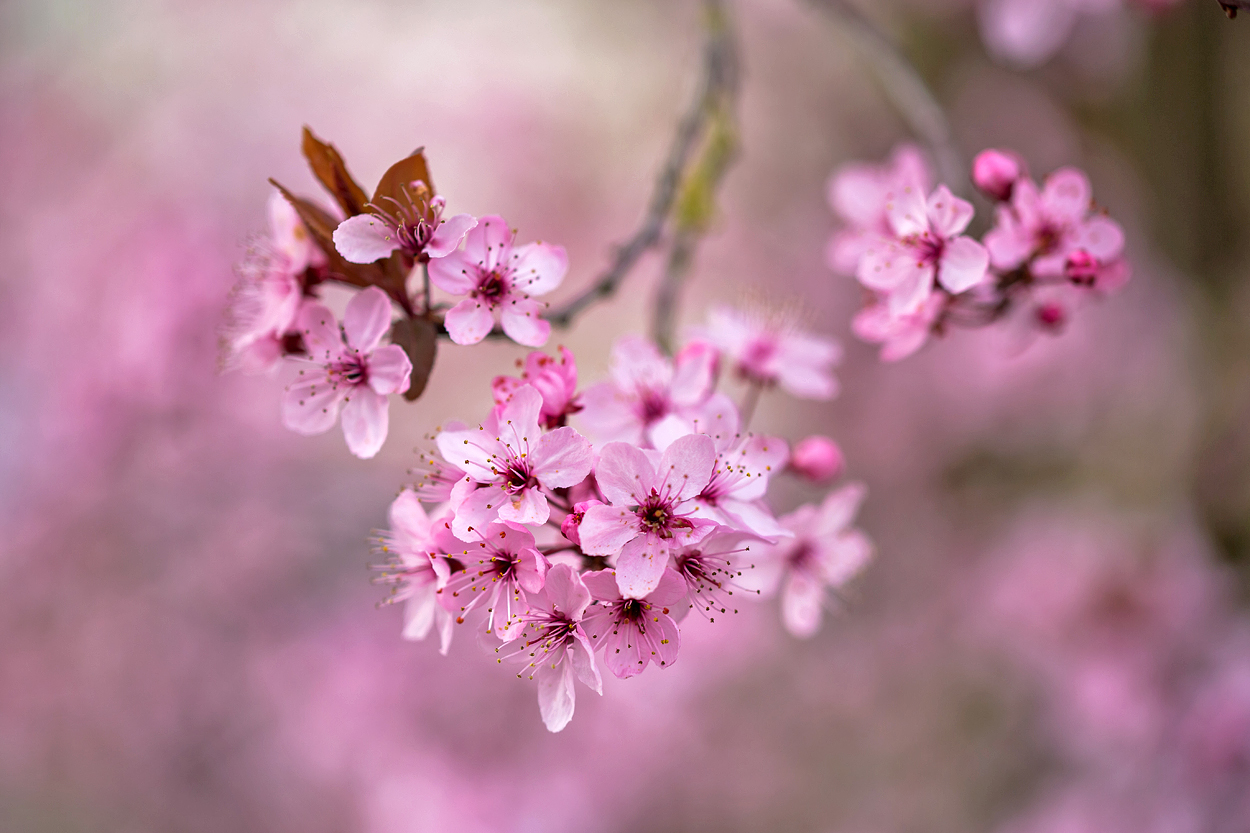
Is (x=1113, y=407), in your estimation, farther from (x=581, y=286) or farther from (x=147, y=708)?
(x=147, y=708)

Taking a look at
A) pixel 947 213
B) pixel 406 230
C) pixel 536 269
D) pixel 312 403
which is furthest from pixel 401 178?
pixel 947 213

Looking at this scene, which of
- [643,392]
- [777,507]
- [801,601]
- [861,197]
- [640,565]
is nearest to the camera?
[640,565]

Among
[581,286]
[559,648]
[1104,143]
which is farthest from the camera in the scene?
[581,286]

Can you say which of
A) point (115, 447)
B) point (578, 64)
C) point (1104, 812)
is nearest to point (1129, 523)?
point (1104, 812)

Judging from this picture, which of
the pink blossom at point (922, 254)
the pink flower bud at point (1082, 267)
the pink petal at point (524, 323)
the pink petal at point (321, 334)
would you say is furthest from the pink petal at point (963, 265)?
the pink petal at point (321, 334)

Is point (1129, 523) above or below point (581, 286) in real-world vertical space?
below

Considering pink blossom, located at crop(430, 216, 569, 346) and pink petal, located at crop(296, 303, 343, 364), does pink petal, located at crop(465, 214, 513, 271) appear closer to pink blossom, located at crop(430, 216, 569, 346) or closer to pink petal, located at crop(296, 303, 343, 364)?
pink blossom, located at crop(430, 216, 569, 346)

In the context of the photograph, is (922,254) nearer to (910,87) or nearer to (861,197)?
(861,197)

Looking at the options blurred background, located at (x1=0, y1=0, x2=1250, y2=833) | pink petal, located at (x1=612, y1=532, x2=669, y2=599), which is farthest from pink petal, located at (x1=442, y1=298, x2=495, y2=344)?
blurred background, located at (x1=0, y1=0, x2=1250, y2=833)
